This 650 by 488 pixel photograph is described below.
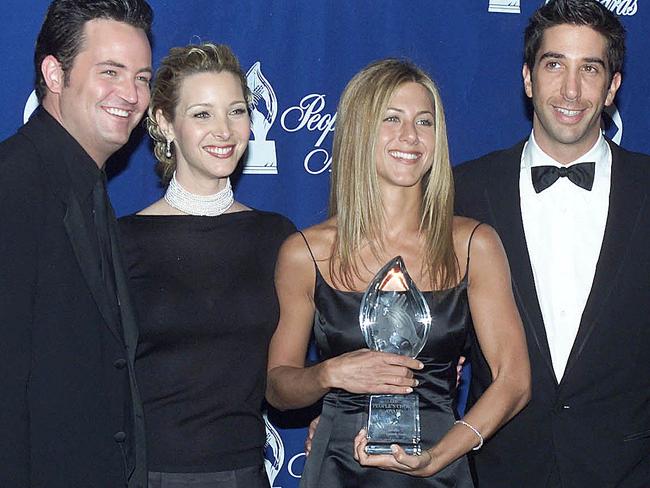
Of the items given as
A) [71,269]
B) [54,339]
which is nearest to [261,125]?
[71,269]

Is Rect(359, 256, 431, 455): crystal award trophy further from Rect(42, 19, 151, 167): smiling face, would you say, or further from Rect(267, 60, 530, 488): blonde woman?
Rect(42, 19, 151, 167): smiling face

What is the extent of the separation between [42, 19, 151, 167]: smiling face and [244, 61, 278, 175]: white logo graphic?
107 centimetres

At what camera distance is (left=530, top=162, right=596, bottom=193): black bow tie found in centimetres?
308

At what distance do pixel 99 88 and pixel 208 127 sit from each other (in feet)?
1.27

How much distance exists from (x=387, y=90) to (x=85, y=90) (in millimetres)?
756

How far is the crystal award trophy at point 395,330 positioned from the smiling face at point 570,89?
775 millimetres

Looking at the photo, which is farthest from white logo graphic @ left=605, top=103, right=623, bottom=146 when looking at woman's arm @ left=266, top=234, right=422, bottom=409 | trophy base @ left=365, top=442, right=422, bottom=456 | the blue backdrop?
trophy base @ left=365, top=442, right=422, bottom=456

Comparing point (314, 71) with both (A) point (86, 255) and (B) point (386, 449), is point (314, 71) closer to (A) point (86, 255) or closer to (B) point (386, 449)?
(A) point (86, 255)

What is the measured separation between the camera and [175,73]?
2.96m

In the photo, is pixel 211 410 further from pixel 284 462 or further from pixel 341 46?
pixel 341 46

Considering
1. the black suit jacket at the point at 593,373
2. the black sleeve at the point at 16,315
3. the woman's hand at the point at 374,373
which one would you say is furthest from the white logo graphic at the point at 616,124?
the black sleeve at the point at 16,315

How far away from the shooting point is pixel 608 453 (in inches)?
119

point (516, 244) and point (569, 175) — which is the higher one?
point (569, 175)

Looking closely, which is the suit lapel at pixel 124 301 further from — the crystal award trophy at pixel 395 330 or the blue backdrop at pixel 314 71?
the blue backdrop at pixel 314 71
